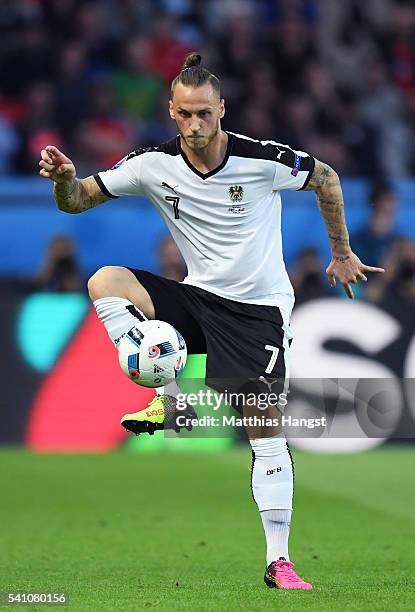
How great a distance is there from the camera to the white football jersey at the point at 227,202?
21.4 feet

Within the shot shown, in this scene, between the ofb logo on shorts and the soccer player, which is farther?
the ofb logo on shorts

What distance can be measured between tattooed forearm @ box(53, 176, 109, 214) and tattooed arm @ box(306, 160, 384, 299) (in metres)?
1.03

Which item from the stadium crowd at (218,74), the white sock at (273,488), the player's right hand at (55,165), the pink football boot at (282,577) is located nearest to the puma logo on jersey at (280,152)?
the player's right hand at (55,165)

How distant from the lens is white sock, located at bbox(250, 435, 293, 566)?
252 inches

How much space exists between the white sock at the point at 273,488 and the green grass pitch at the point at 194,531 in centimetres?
24

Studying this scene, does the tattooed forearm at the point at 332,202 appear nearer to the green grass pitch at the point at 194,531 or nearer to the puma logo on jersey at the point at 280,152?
the puma logo on jersey at the point at 280,152

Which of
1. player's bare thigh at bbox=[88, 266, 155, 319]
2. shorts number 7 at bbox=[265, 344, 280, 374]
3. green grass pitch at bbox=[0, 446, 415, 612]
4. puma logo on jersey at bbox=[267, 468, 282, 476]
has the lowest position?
green grass pitch at bbox=[0, 446, 415, 612]

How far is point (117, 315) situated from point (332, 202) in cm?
125

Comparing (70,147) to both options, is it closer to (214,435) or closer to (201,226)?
(214,435)

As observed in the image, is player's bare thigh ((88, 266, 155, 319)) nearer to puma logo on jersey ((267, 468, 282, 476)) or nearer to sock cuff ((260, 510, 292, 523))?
puma logo on jersey ((267, 468, 282, 476))

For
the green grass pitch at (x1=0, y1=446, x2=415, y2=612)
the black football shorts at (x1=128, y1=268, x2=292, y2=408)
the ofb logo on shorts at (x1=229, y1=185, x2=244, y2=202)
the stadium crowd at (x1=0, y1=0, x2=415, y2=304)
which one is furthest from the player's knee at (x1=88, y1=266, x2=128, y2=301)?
the stadium crowd at (x1=0, y1=0, x2=415, y2=304)

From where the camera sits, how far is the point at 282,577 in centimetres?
623

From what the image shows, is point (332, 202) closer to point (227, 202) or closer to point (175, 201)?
point (227, 202)

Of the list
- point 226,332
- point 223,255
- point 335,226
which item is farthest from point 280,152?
point 226,332
